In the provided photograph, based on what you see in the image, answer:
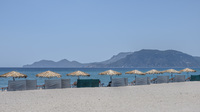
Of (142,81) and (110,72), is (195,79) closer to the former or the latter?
(142,81)

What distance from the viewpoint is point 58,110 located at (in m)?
11.4

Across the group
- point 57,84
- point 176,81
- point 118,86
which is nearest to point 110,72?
point 118,86

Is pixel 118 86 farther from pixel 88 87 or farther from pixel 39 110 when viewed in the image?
pixel 39 110

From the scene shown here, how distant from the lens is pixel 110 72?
27.2 m

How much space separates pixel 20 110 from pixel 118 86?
596 inches

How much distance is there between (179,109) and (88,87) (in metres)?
14.1

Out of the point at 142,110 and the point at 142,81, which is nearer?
the point at 142,110

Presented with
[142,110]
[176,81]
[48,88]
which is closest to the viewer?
[142,110]

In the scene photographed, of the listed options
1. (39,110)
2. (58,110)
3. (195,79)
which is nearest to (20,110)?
(39,110)

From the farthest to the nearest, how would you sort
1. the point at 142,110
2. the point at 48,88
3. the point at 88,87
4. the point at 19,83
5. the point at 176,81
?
the point at 176,81, the point at 88,87, the point at 48,88, the point at 19,83, the point at 142,110

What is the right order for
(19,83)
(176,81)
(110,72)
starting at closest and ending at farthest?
(19,83) → (110,72) → (176,81)

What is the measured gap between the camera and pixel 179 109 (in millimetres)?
11398

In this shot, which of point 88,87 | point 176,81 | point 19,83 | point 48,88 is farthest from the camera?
point 176,81

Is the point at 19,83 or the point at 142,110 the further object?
the point at 19,83
